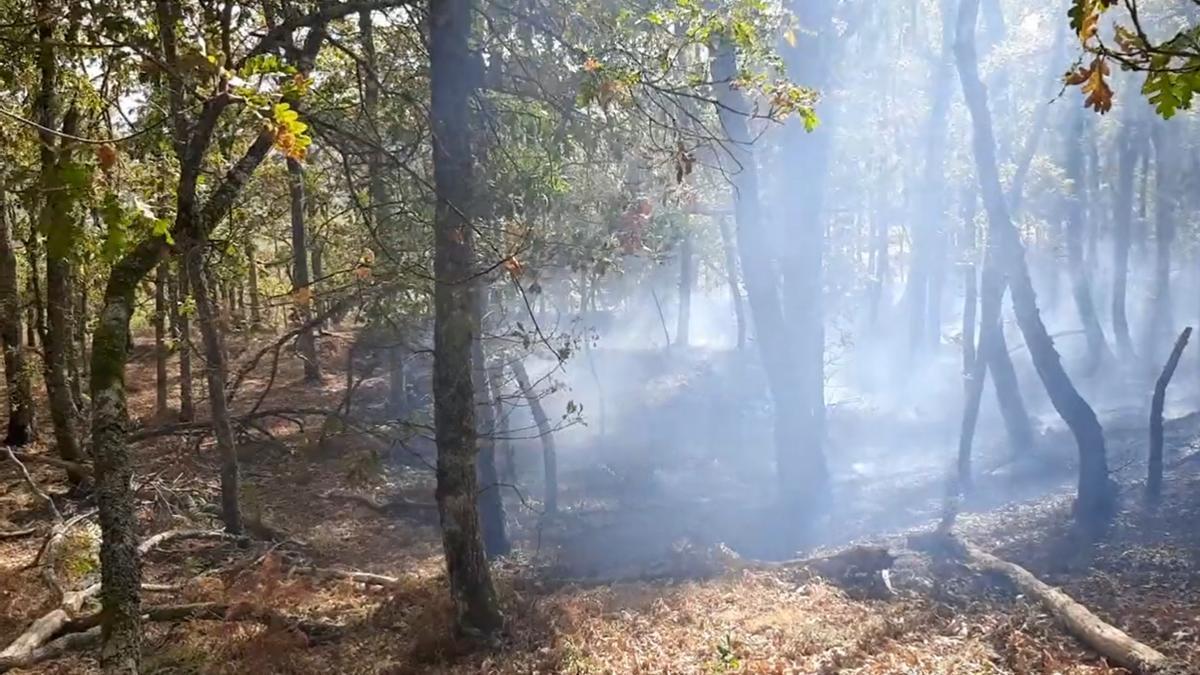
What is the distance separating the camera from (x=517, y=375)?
1268 cm

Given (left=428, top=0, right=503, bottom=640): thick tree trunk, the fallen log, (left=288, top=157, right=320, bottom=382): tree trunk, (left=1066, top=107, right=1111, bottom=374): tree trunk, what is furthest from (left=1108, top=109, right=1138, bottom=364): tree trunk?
(left=428, top=0, right=503, bottom=640): thick tree trunk

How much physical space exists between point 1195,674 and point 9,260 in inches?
632

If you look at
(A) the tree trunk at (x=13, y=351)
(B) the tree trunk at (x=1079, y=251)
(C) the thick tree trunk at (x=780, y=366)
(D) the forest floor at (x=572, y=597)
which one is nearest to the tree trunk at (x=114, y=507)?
(D) the forest floor at (x=572, y=597)

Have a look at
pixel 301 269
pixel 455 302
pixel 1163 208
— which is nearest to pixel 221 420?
pixel 455 302

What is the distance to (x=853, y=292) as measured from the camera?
42156 mm

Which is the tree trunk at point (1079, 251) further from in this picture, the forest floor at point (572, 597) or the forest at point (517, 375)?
the forest floor at point (572, 597)

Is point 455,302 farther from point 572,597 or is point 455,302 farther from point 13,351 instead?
point 13,351

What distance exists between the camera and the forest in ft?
17.3

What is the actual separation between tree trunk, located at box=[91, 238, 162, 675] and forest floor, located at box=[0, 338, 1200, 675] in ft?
8.87

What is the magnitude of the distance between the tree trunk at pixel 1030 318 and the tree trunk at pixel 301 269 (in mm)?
11351

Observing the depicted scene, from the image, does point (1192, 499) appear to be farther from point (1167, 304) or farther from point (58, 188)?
point (1167, 304)

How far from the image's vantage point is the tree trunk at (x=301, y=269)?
342 inches

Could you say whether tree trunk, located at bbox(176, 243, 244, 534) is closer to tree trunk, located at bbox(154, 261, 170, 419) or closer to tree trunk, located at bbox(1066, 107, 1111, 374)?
tree trunk, located at bbox(154, 261, 170, 419)

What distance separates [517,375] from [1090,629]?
7.84 metres
